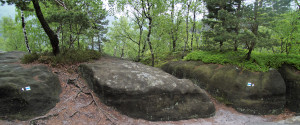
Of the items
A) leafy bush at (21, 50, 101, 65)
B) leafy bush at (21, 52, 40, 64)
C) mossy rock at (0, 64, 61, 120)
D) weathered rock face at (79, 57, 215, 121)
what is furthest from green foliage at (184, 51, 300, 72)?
leafy bush at (21, 52, 40, 64)

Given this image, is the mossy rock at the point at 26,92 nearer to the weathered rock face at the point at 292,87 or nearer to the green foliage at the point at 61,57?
the green foliage at the point at 61,57

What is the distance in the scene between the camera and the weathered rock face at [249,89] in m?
8.96

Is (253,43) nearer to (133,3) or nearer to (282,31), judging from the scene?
(282,31)

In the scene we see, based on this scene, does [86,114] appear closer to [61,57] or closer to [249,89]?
[61,57]

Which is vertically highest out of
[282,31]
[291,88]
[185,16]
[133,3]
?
[133,3]

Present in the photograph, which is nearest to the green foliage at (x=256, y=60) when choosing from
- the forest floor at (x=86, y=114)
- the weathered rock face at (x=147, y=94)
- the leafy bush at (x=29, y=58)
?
the forest floor at (x=86, y=114)

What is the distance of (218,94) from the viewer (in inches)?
401

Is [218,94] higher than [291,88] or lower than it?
lower

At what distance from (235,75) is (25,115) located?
1197 centimetres

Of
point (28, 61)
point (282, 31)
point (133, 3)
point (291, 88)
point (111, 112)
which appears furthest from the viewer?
point (133, 3)

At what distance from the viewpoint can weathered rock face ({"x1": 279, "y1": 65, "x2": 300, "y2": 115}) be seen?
8938 millimetres

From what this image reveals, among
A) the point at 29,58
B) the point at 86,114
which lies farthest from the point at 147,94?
the point at 29,58

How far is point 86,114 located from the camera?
6508mm

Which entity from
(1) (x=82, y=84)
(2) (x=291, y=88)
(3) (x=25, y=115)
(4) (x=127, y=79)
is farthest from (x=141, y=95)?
(2) (x=291, y=88)
